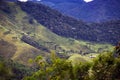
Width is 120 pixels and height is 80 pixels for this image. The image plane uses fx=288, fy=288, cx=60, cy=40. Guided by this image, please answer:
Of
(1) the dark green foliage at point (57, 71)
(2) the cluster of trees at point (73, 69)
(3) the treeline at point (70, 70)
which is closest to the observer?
(1) the dark green foliage at point (57, 71)

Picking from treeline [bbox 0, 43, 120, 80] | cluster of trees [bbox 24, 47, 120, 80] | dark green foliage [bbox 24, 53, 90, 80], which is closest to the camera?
dark green foliage [bbox 24, 53, 90, 80]

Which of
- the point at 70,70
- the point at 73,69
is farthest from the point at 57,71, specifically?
the point at 73,69

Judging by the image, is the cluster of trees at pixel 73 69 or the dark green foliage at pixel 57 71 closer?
the dark green foliage at pixel 57 71

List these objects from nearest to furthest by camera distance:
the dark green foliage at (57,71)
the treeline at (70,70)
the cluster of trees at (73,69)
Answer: the dark green foliage at (57,71)
the cluster of trees at (73,69)
the treeline at (70,70)

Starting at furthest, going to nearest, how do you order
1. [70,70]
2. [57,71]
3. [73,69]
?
1. [73,69]
2. [70,70]
3. [57,71]

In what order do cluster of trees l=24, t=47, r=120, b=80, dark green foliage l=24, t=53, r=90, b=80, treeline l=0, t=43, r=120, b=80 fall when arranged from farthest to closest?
1. treeline l=0, t=43, r=120, b=80
2. cluster of trees l=24, t=47, r=120, b=80
3. dark green foliage l=24, t=53, r=90, b=80

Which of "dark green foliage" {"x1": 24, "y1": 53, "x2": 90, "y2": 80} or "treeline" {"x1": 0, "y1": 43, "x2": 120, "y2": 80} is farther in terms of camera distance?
"treeline" {"x1": 0, "y1": 43, "x2": 120, "y2": 80}

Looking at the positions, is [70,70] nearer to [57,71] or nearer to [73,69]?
[57,71]

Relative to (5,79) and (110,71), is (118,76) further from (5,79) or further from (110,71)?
(5,79)

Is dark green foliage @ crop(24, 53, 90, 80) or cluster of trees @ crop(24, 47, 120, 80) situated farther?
cluster of trees @ crop(24, 47, 120, 80)

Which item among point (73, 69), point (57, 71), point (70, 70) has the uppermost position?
point (57, 71)

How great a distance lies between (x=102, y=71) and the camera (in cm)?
14050

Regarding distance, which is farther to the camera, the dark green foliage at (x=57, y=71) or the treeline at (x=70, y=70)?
the treeline at (x=70, y=70)

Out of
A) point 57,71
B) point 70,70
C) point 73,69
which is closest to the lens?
point 57,71
